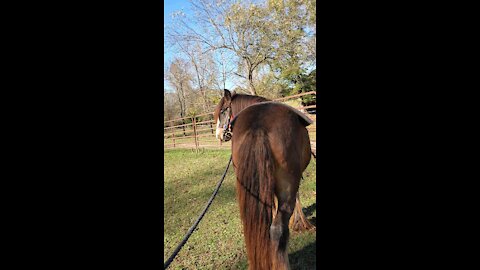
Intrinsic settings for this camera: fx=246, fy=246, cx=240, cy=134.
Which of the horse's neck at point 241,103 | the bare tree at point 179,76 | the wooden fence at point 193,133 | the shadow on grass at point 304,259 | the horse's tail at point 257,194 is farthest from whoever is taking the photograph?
the wooden fence at point 193,133

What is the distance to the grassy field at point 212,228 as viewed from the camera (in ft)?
6.66

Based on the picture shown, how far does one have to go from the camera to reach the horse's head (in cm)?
246

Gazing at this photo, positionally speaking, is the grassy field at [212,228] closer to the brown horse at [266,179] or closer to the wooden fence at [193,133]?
the brown horse at [266,179]

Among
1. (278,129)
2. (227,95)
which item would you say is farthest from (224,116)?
(278,129)

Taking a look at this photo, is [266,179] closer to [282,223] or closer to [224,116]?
[282,223]

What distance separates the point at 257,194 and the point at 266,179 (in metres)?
0.11

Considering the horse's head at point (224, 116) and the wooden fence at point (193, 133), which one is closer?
the horse's head at point (224, 116)

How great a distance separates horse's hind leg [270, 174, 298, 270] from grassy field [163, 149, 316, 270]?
1.44 feet

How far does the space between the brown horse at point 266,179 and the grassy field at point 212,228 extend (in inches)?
19.5

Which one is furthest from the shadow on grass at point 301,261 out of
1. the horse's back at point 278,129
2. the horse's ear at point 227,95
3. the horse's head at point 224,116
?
the horse's ear at point 227,95
